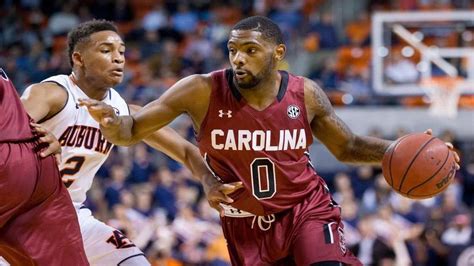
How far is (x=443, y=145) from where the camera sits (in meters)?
5.56

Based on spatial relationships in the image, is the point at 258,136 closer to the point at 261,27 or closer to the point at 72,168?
the point at 261,27

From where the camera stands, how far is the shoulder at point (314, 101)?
5555mm

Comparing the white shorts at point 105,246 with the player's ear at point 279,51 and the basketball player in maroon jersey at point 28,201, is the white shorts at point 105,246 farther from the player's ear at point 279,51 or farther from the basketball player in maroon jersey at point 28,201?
the player's ear at point 279,51

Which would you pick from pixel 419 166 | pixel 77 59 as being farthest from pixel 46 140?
pixel 419 166

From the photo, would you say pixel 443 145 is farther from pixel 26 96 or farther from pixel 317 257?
pixel 26 96

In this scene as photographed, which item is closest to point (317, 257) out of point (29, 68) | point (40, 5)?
point (29, 68)

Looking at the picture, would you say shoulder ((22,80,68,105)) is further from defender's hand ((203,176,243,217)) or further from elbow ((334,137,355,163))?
elbow ((334,137,355,163))

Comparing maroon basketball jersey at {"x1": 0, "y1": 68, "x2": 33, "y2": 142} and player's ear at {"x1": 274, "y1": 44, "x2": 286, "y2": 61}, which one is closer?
maroon basketball jersey at {"x1": 0, "y1": 68, "x2": 33, "y2": 142}

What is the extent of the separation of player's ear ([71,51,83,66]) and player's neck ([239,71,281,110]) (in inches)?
48.7

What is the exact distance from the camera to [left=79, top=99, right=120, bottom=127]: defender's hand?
5055 mm

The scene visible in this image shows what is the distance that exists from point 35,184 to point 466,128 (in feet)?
35.2

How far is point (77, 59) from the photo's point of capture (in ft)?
20.0

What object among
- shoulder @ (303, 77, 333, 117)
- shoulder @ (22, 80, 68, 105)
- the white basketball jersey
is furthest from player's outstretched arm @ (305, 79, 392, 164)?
shoulder @ (22, 80, 68, 105)

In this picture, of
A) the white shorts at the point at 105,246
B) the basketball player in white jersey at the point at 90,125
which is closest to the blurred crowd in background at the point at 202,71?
the basketball player in white jersey at the point at 90,125
